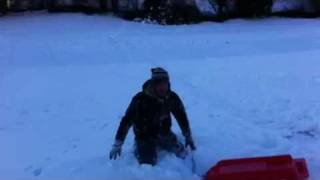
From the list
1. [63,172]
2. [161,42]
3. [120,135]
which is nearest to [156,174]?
[120,135]

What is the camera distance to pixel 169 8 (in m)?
12.2

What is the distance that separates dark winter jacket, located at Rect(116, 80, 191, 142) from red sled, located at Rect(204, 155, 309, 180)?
569 mm

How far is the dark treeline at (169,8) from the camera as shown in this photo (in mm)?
12156

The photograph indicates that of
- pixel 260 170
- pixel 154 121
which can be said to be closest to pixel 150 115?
pixel 154 121

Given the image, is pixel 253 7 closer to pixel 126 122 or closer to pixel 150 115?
pixel 150 115

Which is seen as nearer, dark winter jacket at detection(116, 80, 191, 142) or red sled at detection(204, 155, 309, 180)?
red sled at detection(204, 155, 309, 180)

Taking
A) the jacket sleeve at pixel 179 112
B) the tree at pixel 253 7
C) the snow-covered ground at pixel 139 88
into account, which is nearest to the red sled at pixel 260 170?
the snow-covered ground at pixel 139 88

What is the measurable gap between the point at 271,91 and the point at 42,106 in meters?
2.76

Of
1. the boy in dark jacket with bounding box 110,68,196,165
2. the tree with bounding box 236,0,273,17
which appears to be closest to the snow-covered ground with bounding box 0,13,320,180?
the boy in dark jacket with bounding box 110,68,196,165

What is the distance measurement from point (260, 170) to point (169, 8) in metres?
7.15

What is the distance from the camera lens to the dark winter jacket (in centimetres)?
572

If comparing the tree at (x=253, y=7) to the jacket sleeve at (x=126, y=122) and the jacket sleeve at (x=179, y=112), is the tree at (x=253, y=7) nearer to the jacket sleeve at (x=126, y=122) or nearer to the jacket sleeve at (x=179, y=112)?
the jacket sleeve at (x=179, y=112)

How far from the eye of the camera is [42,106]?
806 centimetres

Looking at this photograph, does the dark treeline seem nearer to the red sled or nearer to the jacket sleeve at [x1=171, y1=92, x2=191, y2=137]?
the jacket sleeve at [x1=171, y1=92, x2=191, y2=137]
